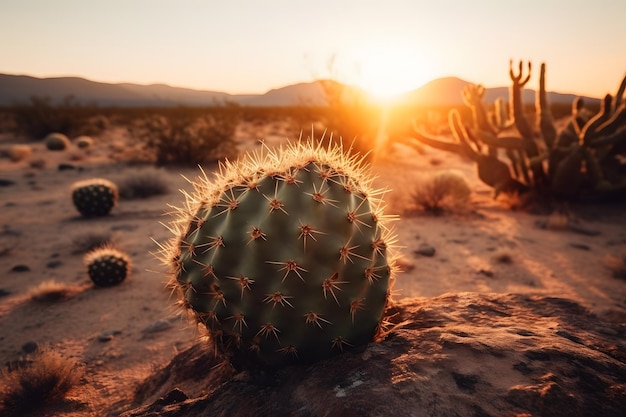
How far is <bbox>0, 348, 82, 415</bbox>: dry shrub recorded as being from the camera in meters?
2.77

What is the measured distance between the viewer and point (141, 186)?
955cm

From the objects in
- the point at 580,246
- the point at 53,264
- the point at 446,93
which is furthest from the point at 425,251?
the point at 446,93

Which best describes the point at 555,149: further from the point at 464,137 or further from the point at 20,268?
the point at 20,268

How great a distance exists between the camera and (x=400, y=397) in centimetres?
157

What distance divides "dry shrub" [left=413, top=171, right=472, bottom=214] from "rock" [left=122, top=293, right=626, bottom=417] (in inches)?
222

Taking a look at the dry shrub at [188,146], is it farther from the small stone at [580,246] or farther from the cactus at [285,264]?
the cactus at [285,264]

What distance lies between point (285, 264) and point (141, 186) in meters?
8.83

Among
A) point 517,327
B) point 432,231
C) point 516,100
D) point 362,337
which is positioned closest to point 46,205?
point 432,231

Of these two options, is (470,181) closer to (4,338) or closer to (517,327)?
(517,327)

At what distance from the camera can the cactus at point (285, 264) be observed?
1786 mm

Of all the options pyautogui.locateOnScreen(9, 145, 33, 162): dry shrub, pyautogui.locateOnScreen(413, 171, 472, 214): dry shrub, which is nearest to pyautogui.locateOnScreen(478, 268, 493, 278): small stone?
pyautogui.locateOnScreen(413, 171, 472, 214): dry shrub

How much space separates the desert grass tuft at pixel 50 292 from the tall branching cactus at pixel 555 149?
301 inches

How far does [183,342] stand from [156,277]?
185cm

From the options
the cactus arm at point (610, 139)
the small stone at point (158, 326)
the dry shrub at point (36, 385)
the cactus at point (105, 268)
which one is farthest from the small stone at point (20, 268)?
the cactus arm at point (610, 139)
